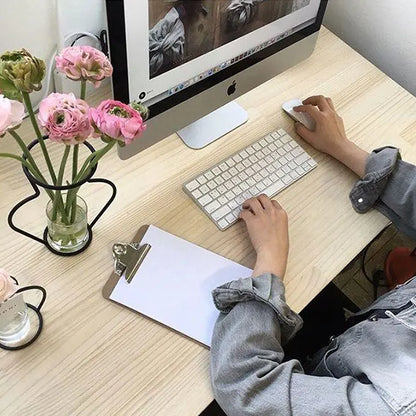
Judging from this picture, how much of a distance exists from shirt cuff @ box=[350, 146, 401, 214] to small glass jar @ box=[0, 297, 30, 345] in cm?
58

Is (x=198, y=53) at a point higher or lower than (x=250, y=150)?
higher

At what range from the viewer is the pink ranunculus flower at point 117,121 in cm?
54

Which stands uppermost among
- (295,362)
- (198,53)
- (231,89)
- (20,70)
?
(20,70)

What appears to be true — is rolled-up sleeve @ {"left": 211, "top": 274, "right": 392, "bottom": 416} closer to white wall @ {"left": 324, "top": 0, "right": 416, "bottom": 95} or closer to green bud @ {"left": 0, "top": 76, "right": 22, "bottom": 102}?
green bud @ {"left": 0, "top": 76, "right": 22, "bottom": 102}

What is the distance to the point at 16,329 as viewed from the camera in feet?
2.27

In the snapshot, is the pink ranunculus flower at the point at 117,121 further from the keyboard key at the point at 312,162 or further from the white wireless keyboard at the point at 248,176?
the keyboard key at the point at 312,162

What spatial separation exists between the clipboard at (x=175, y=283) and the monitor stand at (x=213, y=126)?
213 mm

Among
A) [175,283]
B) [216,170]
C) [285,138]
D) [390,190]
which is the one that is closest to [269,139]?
[285,138]

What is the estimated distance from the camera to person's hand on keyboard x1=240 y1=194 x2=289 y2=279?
0.80 meters

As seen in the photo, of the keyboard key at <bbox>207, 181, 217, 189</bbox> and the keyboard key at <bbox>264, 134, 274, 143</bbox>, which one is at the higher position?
the keyboard key at <bbox>264, 134, 274, 143</bbox>

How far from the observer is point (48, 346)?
70 cm

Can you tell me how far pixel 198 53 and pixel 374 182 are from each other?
0.38 m

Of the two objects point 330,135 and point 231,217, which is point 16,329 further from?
point 330,135

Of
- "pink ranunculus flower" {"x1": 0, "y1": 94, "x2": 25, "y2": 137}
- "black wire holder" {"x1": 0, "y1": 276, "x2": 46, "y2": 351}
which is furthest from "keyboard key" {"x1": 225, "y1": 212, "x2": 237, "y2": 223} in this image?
"pink ranunculus flower" {"x1": 0, "y1": 94, "x2": 25, "y2": 137}
